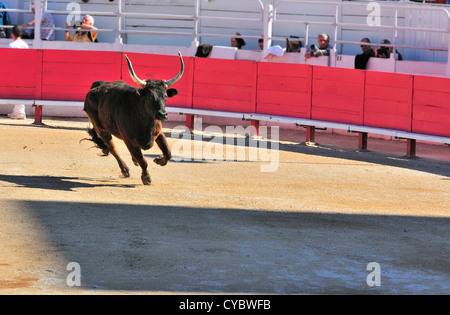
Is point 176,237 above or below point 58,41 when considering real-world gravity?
below

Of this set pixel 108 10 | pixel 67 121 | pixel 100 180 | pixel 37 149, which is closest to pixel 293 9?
pixel 108 10

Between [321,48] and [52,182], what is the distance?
7.97 meters

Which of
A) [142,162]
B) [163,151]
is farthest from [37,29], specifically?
[142,162]

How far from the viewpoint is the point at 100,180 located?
34.8 feet

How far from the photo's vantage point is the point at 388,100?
14.1m

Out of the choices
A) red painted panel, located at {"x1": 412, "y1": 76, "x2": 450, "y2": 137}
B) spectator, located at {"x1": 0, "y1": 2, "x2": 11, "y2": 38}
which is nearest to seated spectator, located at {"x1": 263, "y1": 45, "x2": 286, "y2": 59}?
red painted panel, located at {"x1": 412, "y1": 76, "x2": 450, "y2": 137}

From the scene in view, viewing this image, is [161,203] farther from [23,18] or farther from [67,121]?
[23,18]

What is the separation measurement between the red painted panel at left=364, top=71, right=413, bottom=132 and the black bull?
452 cm

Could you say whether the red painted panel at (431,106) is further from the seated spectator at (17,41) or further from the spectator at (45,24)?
the spectator at (45,24)

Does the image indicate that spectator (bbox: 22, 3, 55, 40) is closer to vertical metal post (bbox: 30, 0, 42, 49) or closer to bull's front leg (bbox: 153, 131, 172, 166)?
vertical metal post (bbox: 30, 0, 42, 49)

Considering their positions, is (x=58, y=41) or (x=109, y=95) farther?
(x=58, y=41)

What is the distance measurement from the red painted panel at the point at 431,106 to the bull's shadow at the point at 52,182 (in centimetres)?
530
